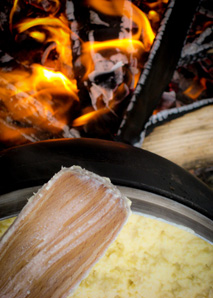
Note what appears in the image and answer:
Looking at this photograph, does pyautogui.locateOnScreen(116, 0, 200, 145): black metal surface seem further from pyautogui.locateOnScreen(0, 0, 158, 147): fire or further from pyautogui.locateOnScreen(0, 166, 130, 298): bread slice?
pyautogui.locateOnScreen(0, 166, 130, 298): bread slice

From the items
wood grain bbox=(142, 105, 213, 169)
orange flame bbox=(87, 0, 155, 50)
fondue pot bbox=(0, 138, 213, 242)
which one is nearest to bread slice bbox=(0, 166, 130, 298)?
fondue pot bbox=(0, 138, 213, 242)

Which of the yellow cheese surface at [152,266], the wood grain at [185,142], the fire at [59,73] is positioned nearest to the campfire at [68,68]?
the fire at [59,73]

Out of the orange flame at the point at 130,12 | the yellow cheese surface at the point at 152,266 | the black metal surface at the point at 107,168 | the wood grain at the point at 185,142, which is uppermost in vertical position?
the orange flame at the point at 130,12

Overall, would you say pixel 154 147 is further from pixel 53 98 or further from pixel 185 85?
pixel 185 85

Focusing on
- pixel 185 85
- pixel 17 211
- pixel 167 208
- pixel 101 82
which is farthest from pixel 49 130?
pixel 185 85

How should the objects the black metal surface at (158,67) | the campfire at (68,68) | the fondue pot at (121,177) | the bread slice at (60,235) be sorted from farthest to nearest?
1. the campfire at (68,68)
2. the black metal surface at (158,67)
3. the fondue pot at (121,177)
4. the bread slice at (60,235)

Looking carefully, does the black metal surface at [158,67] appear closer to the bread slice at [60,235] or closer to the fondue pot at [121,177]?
the fondue pot at [121,177]
